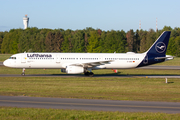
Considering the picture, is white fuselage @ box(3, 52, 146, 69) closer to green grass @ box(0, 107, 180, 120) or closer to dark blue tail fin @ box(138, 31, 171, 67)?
dark blue tail fin @ box(138, 31, 171, 67)

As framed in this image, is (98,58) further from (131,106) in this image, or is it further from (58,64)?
(131,106)

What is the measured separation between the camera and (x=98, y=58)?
137 ft

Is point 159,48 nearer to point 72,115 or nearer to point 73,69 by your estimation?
point 73,69

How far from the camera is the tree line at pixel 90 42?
12706 centimetres

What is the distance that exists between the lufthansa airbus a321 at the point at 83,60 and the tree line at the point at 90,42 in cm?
7995

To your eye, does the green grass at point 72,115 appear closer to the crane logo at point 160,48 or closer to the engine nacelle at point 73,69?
the engine nacelle at point 73,69

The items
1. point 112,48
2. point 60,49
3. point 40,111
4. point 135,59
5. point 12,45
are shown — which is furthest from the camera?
point 12,45

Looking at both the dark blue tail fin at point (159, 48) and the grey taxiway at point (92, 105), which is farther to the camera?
the dark blue tail fin at point (159, 48)

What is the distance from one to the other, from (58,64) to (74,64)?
8.93ft

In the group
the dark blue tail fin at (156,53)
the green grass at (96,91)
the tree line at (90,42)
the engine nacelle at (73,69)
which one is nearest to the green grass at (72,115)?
the green grass at (96,91)

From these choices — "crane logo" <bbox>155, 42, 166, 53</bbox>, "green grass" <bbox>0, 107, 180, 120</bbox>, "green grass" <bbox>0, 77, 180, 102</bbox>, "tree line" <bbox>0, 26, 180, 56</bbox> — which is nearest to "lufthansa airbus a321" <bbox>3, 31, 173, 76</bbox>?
"crane logo" <bbox>155, 42, 166, 53</bbox>

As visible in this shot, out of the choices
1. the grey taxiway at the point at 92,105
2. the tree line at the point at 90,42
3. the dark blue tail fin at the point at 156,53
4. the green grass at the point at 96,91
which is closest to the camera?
the grey taxiway at the point at 92,105

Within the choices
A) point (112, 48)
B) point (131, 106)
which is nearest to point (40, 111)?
point (131, 106)

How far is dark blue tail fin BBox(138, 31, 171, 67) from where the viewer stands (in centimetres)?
4272
